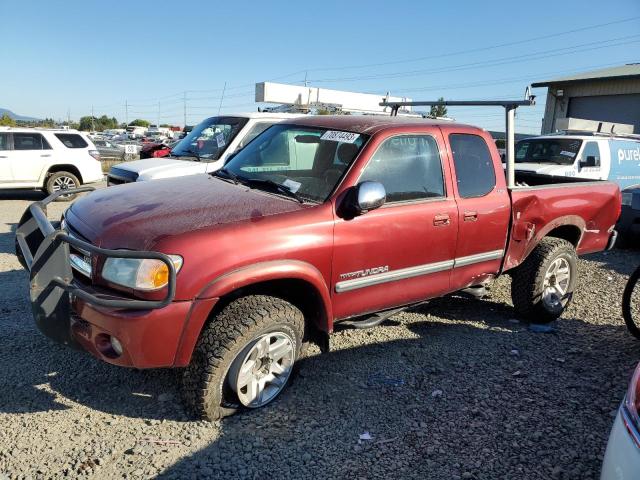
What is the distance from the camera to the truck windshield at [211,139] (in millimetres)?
7402

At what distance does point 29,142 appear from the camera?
11016 millimetres

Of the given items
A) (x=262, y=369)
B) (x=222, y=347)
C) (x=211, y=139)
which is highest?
(x=211, y=139)

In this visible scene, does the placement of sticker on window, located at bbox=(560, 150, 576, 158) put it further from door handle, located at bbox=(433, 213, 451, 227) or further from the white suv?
the white suv

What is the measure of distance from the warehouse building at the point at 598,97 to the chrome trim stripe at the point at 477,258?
16.0m

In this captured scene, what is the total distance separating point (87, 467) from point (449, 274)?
9.31 ft

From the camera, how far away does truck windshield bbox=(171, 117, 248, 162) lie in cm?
740

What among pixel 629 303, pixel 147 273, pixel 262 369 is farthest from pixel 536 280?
pixel 147 273

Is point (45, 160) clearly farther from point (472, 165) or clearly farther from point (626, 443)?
point (626, 443)

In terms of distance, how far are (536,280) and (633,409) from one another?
286 cm

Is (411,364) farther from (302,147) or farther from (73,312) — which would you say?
(73,312)

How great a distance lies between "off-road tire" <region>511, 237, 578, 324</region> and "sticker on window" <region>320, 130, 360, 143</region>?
2.26 m

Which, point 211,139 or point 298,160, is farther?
point 211,139

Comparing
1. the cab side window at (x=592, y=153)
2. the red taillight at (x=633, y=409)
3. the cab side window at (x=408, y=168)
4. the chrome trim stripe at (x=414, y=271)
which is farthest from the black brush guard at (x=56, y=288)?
the cab side window at (x=592, y=153)

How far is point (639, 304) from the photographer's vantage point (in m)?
5.10
